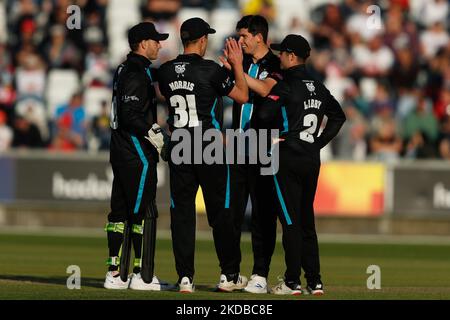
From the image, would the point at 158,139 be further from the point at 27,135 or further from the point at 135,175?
the point at 27,135

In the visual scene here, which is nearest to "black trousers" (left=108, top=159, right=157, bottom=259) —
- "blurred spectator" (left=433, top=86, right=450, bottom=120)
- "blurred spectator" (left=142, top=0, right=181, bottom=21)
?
"blurred spectator" (left=433, top=86, right=450, bottom=120)

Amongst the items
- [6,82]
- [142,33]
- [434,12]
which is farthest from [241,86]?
[434,12]

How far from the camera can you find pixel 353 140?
24.5 meters

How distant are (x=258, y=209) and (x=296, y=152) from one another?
80 centimetres

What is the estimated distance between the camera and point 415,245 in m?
21.8

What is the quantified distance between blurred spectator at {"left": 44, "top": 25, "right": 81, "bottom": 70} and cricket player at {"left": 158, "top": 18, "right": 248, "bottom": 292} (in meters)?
14.1

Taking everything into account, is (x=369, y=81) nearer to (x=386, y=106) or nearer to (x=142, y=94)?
(x=386, y=106)

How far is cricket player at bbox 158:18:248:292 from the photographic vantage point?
12383mm

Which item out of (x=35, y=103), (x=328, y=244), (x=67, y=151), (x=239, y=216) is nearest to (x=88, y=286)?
(x=239, y=216)

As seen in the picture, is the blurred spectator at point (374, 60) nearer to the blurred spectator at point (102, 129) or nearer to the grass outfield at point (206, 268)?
the blurred spectator at point (102, 129)

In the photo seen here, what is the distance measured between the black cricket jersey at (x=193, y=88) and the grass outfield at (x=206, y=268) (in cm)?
168

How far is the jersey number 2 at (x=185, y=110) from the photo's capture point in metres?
12.4

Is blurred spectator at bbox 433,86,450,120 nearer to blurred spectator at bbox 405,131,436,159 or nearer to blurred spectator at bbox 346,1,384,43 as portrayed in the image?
blurred spectator at bbox 405,131,436,159

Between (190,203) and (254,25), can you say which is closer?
(190,203)
